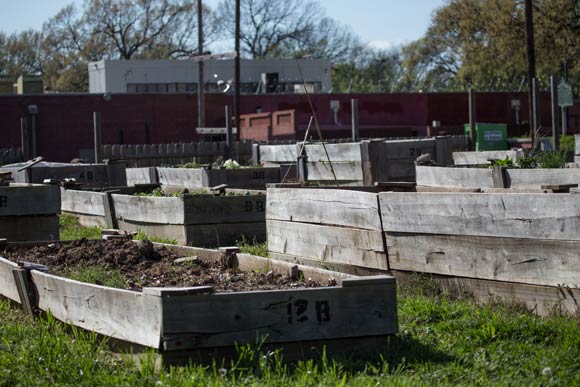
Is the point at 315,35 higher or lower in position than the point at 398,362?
higher

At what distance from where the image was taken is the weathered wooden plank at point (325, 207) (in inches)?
369

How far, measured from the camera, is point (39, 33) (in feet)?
292

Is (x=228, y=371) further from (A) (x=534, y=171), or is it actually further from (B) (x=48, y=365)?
(A) (x=534, y=171)

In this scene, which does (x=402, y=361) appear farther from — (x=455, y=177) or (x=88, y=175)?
(x=88, y=175)

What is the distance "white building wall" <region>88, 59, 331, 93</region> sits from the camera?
2453 inches

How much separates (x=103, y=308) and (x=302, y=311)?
1.52 m

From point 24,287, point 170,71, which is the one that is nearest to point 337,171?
point 24,287

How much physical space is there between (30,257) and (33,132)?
3465 centimetres

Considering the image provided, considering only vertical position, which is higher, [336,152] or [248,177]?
[336,152]

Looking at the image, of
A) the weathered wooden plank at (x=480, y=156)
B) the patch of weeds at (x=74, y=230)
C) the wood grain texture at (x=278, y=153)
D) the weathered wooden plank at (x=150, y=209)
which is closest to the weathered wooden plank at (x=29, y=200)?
the patch of weeds at (x=74, y=230)

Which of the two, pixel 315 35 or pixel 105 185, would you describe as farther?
pixel 315 35

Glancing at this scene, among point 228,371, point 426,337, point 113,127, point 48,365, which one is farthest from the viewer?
point 113,127

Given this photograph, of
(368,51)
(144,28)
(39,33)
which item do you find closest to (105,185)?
(144,28)

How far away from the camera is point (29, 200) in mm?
13164
